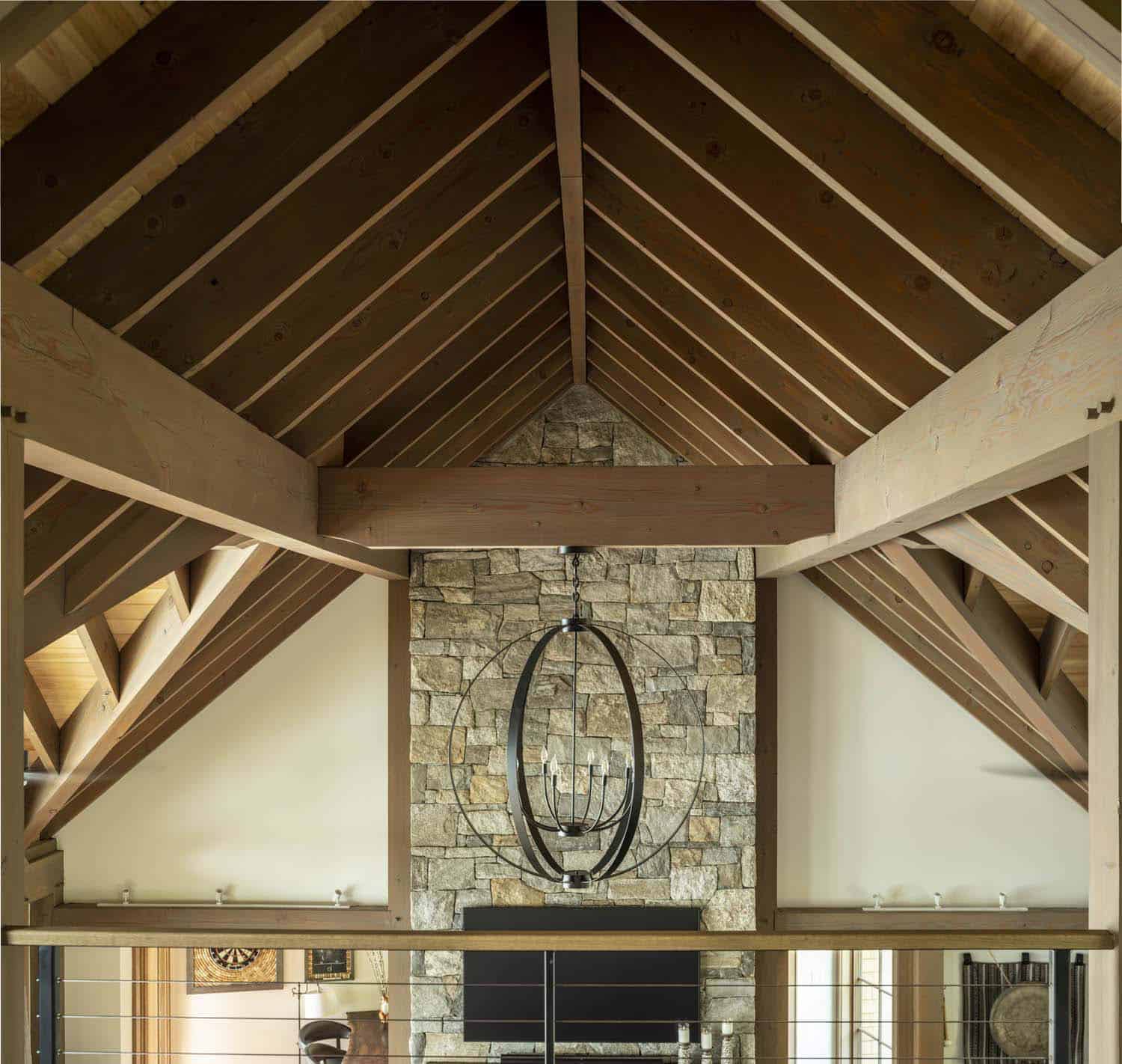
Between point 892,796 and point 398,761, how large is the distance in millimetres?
3178

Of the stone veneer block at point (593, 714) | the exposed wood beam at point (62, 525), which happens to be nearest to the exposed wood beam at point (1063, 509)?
the exposed wood beam at point (62, 525)

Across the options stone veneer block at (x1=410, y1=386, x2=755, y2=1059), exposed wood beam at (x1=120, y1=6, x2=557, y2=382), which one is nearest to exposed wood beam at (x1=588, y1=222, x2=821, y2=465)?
exposed wood beam at (x1=120, y1=6, x2=557, y2=382)

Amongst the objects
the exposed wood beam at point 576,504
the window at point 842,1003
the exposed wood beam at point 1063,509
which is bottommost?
the window at point 842,1003

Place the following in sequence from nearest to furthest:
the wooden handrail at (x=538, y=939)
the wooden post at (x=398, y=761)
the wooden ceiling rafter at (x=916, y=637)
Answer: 1. the wooden handrail at (x=538, y=939)
2. the wooden ceiling rafter at (x=916, y=637)
3. the wooden post at (x=398, y=761)

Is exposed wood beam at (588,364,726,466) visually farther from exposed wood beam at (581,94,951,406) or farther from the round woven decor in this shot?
the round woven decor

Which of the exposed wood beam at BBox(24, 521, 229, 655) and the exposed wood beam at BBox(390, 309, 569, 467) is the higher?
the exposed wood beam at BBox(390, 309, 569, 467)

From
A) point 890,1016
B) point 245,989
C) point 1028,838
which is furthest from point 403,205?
point 245,989

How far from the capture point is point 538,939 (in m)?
2.61

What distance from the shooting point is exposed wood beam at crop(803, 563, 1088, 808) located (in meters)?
6.95

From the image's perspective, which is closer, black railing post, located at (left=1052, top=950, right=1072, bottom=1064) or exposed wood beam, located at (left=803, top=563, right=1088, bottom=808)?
black railing post, located at (left=1052, top=950, right=1072, bottom=1064)

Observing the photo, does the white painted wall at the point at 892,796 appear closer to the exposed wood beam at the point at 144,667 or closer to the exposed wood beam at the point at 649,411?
the exposed wood beam at the point at 649,411

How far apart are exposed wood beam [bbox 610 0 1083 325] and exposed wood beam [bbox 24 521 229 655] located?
2.48m

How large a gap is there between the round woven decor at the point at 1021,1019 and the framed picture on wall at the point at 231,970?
18.3 ft

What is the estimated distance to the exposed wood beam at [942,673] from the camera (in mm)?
6949
